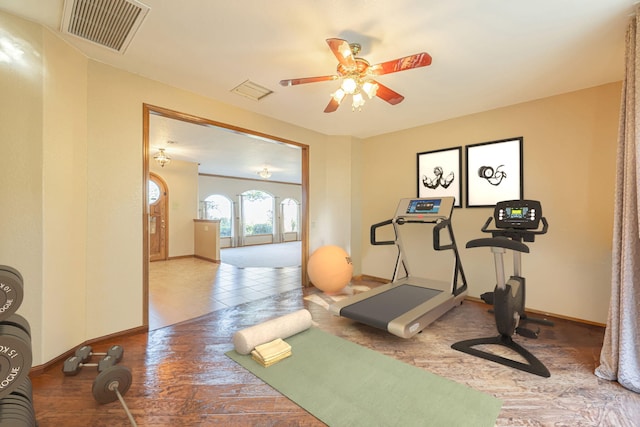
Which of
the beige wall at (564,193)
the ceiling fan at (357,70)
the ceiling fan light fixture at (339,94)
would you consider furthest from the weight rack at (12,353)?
the beige wall at (564,193)

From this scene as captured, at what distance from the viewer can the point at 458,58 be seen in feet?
7.80

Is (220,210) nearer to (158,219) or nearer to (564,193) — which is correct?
(158,219)

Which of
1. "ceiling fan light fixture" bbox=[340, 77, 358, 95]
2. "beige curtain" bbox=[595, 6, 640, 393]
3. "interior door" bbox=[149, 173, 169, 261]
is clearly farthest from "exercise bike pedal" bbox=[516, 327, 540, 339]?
"interior door" bbox=[149, 173, 169, 261]

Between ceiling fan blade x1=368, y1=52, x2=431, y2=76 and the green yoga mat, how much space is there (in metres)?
2.27

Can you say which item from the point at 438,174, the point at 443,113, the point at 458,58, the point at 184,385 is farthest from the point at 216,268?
the point at 458,58

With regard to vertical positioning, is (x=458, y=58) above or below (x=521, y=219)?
above

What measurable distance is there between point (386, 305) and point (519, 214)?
1648 millimetres

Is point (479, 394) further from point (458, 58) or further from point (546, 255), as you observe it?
point (458, 58)

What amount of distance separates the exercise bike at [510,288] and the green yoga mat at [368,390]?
59 centimetres

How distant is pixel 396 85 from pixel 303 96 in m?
1.07

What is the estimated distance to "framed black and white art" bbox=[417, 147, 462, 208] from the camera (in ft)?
12.6

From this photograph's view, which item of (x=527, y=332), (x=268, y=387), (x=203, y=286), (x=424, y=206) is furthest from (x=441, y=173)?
(x=203, y=286)

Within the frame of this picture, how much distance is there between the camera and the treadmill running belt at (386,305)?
8.66 ft

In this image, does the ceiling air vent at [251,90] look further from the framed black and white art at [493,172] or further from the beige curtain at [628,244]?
the beige curtain at [628,244]
